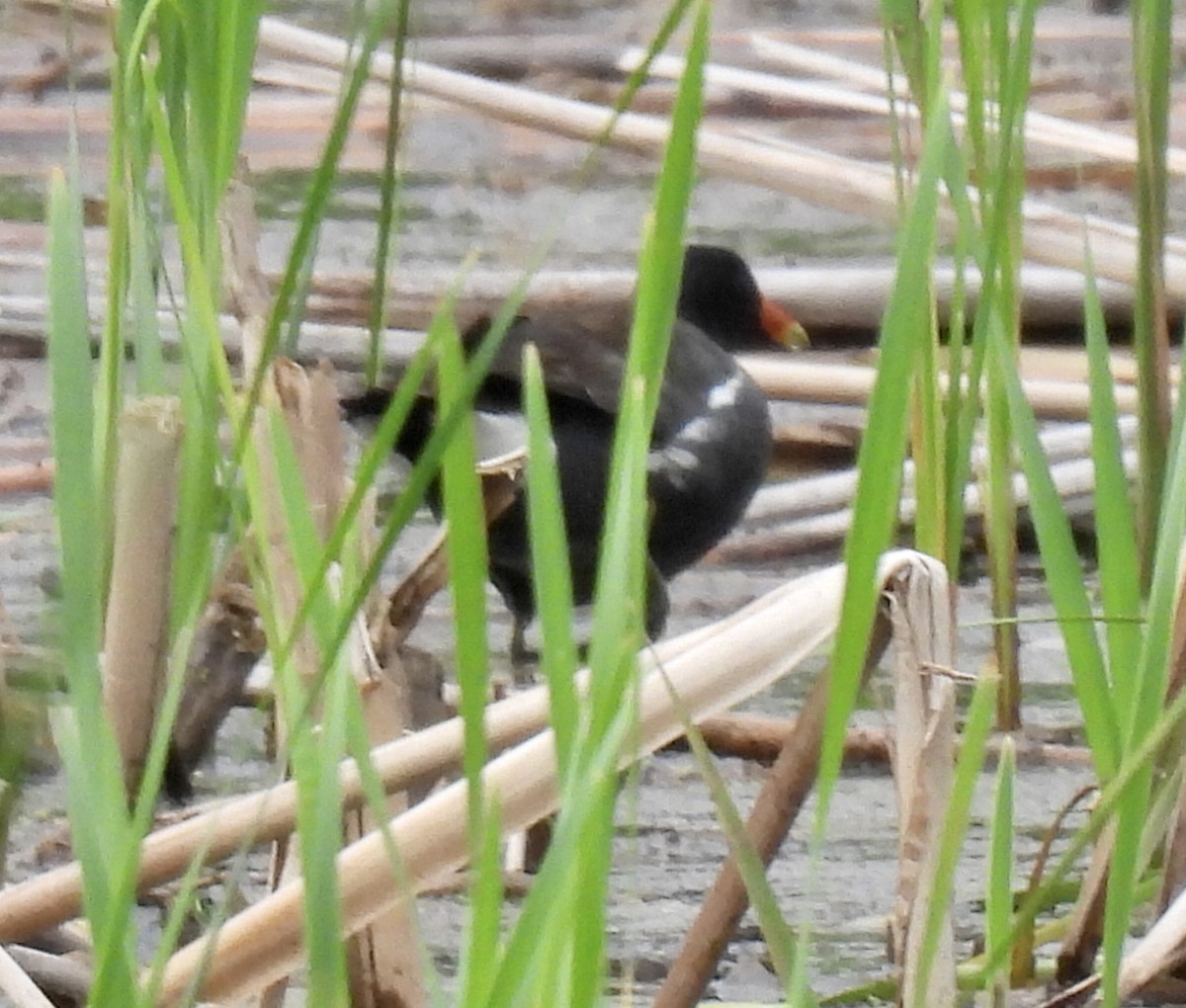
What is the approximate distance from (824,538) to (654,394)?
1.48 metres

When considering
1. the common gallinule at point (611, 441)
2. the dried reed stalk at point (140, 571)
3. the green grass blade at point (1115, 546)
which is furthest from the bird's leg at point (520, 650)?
the green grass blade at point (1115, 546)

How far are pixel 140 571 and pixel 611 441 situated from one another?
1.26 m

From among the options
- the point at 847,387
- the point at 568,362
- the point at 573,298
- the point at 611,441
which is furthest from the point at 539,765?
the point at 573,298

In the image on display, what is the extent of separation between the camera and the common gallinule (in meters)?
2.23

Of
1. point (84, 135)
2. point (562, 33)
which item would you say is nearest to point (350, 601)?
point (84, 135)

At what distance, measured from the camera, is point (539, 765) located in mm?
974

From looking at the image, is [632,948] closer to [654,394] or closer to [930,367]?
[930,367]

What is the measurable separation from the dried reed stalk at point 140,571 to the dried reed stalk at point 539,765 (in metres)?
0.26

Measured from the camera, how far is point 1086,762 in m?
1.65

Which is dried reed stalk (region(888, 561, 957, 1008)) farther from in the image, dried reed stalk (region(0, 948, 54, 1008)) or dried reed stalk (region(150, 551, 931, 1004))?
dried reed stalk (region(0, 948, 54, 1008))

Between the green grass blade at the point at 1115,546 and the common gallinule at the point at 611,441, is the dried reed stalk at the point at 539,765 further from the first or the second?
the common gallinule at the point at 611,441

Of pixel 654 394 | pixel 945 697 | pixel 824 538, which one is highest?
pixel 654 394

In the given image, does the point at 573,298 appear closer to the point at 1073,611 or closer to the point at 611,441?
the point at 611,441

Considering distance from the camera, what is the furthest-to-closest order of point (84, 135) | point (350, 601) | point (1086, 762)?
point (84, 135)
point (1086, 762)
point (350, 601)
